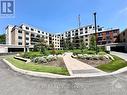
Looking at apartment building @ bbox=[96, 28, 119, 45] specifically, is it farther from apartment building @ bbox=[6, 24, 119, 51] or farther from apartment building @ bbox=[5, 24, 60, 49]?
apartment building @ bbox=[5, 24, 60, 49]

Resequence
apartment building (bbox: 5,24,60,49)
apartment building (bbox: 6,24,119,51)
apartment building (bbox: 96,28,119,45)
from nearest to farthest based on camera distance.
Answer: apartment building (bbox: 5,24,60,49)
apartment building (bbox: 6,24,119,51)
apartment building (bbox: 96,28,119,45)

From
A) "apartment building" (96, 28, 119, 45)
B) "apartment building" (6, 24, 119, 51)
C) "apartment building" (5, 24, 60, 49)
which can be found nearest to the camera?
"apartment building" (5, 24, 60, 49)

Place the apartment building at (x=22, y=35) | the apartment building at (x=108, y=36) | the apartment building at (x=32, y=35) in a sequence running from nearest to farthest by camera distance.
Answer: the apartment building at (x=22, y=35) → the apartment building at (x=32, y=35) → the apartment building at (x=108, y=36)

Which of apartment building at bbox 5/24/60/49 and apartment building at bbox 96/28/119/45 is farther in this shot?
apartment building at bbox 96/28/119/45

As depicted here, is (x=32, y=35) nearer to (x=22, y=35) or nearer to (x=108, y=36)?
(x=22, y=35)

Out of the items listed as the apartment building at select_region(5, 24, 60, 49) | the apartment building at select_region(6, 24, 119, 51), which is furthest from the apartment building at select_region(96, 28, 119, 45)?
the apartment building at select_region(5, 24, 60, 49)

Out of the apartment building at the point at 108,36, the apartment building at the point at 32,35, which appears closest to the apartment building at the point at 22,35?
the apartment building at the point at 32,35

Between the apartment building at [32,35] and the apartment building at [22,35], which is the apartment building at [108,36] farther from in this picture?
the apartment building at [22,35]

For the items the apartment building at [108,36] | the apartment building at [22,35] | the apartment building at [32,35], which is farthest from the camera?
the apartment building at [108,36]

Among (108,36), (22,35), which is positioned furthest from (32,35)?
(108,36)

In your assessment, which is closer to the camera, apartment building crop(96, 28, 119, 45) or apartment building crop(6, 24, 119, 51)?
apartment building crop(6, 24, 119, 51)

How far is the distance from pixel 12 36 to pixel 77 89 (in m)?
70.3

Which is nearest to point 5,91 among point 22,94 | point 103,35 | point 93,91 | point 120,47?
point 22,94

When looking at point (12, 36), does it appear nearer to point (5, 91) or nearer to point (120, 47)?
point (120, 47)
